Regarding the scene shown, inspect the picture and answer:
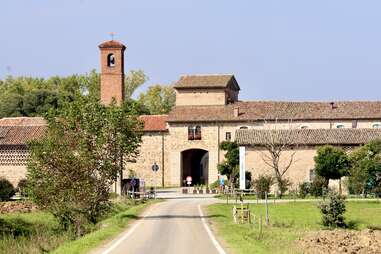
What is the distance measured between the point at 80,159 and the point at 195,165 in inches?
1803

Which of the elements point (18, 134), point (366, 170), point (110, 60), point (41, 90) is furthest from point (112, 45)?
point (41, 90)

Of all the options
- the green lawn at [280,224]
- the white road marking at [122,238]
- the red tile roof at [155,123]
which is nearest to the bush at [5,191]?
the green lawn at [280,224]

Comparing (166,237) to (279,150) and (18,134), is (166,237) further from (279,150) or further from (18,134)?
(18,134)

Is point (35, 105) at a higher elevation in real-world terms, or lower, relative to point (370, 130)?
higher

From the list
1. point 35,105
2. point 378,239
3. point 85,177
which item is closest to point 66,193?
point 85,177

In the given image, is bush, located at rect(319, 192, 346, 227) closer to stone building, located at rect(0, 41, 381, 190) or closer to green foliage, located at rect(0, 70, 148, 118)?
stone building, located at rect(0, 41, 381, 190)

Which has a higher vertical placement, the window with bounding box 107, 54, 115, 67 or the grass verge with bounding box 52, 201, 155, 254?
the window with bounding box 107, 54, 115, 67

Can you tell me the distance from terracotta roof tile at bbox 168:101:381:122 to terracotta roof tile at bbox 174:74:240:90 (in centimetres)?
240

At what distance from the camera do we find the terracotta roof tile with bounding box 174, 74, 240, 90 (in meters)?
76.9

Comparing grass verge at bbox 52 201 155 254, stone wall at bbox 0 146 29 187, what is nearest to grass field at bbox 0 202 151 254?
grass verge at bbox 52 201 155 254

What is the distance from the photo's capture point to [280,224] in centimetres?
3362

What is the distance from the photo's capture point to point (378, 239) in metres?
27.7

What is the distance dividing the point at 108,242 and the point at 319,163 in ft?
114

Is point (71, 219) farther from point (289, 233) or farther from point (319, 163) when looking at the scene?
point (319, 163)
